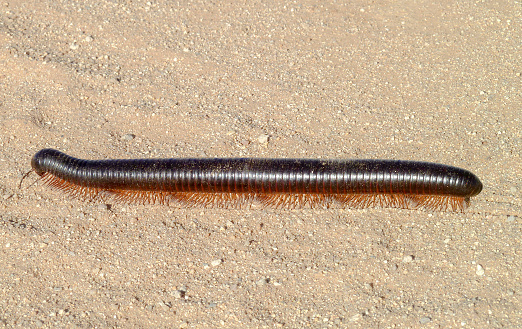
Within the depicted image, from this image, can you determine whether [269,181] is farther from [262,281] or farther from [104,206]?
[104,206]

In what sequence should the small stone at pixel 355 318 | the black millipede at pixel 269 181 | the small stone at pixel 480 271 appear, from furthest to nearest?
the black millipede at pixel 269 181 → the small stone at pixel 480 271 → the small stone at pixel 355 318

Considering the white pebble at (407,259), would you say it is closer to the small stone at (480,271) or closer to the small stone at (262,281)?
the small stone at (480,271)

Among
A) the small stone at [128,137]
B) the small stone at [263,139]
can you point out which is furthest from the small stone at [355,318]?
the small stone at [128,137]

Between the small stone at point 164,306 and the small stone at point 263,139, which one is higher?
the small stone at point 263,139

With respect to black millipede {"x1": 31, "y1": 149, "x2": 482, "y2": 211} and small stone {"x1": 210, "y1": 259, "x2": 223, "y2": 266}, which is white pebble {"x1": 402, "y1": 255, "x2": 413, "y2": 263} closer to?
black millipede {"x1": 31, "y1": 149, "x2": 482, "y2": 211}

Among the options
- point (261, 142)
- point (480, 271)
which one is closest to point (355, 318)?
point (480, 271)

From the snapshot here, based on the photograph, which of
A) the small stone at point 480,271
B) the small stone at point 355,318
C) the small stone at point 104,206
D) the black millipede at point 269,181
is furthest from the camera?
the small stone at point 104,206
